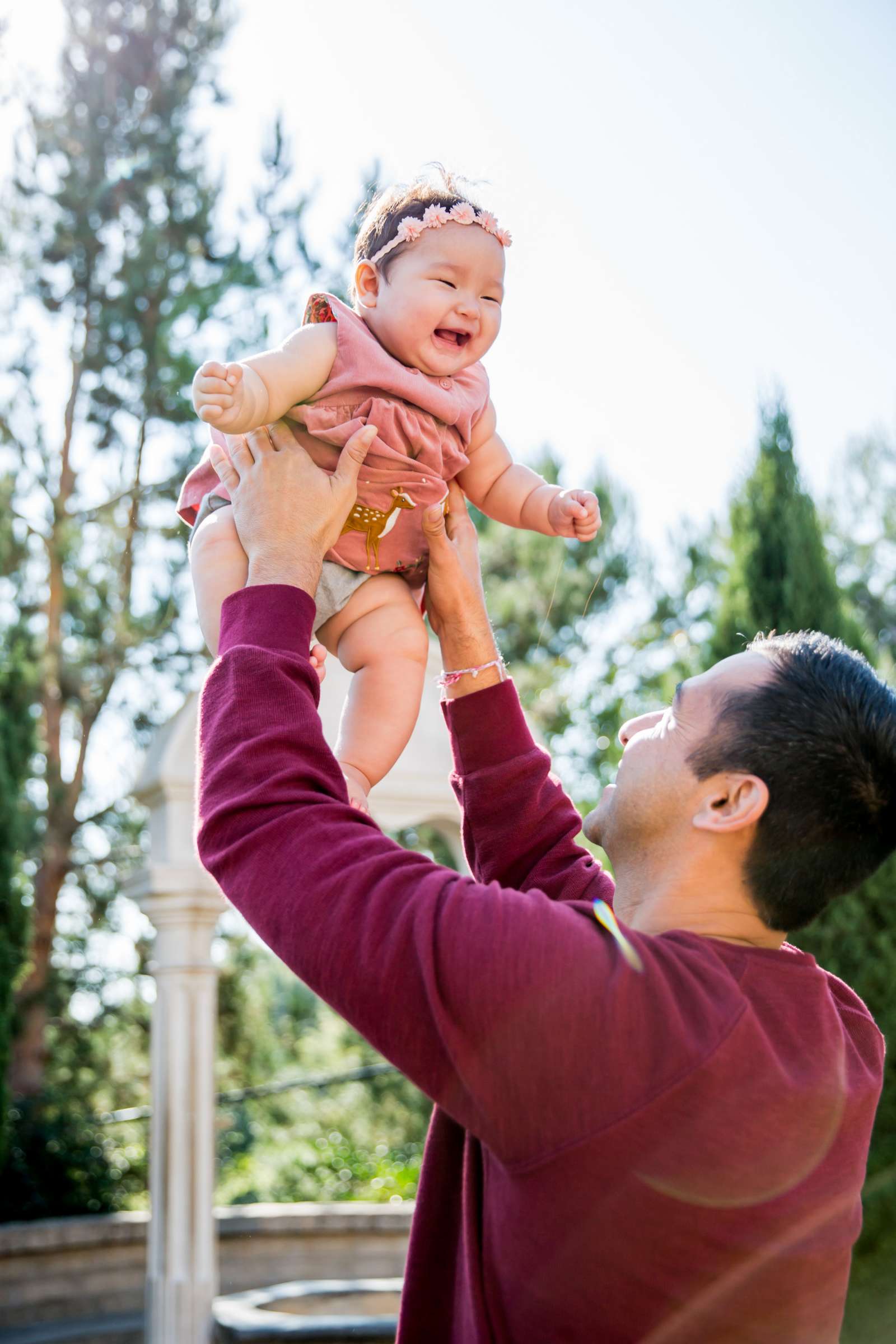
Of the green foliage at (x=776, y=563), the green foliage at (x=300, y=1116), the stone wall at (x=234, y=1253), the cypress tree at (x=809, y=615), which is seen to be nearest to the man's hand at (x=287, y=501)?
the cypress tree at (x=809, y=615)

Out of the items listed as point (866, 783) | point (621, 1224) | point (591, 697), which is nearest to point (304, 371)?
point (866, 783)

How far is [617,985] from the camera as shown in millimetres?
1385

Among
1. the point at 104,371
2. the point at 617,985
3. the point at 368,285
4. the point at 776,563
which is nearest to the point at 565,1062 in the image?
the point at 617,985

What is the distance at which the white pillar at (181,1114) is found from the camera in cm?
586

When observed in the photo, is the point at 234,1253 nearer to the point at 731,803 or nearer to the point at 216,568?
the point at 216,568

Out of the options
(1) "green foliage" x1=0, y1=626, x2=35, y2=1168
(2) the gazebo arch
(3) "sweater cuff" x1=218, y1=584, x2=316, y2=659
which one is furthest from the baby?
(1) "green foliage" x1=0, y1=626, x2=35, y2=1168

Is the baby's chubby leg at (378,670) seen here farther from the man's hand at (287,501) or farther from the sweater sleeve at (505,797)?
the man's hand at (287,501)

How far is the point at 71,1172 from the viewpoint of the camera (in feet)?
30.1

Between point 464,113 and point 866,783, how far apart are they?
329 centimetres

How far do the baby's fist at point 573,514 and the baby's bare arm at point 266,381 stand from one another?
0.48 meters

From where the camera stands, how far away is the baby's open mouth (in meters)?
1.94

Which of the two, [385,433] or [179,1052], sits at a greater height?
[385,433]

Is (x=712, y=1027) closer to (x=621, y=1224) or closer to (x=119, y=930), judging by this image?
(x=621, y=1224)

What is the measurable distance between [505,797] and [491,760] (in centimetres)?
7
